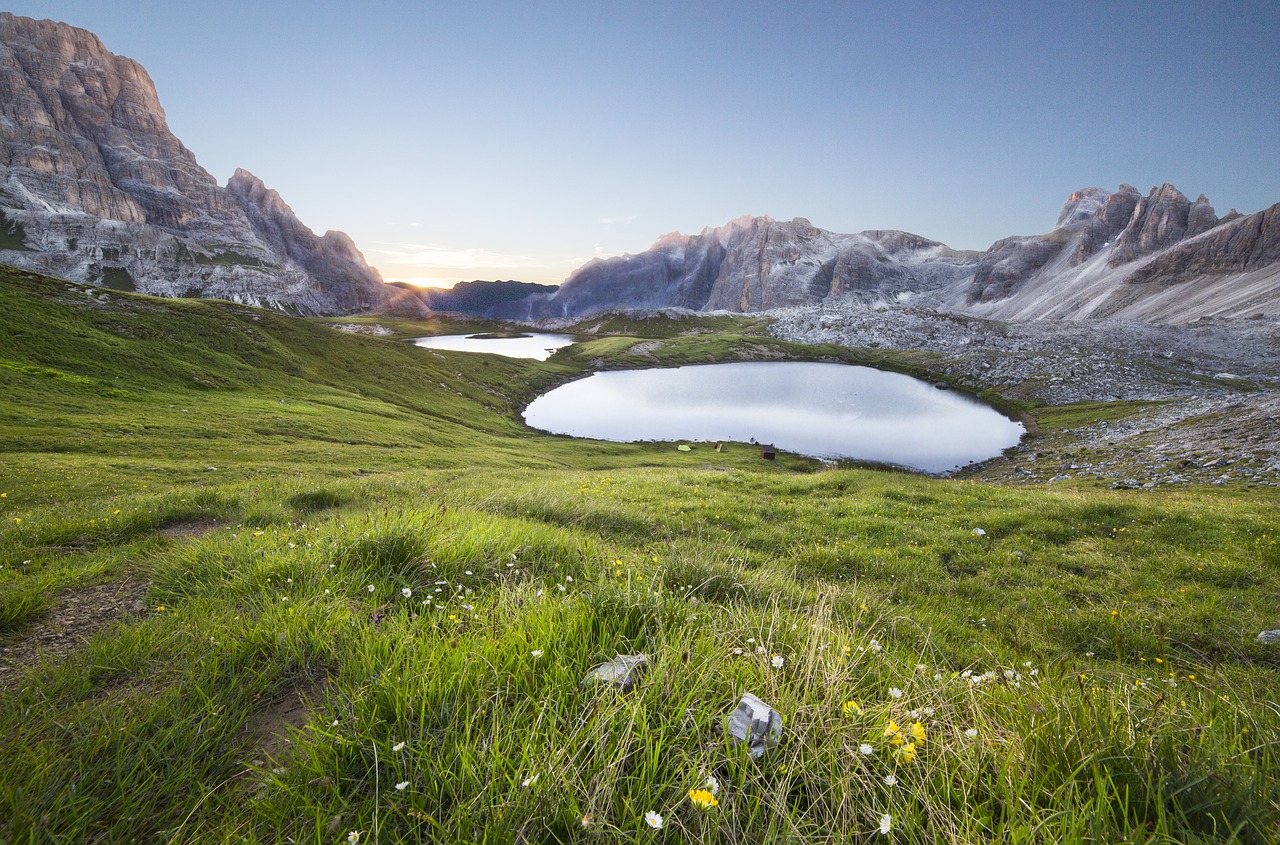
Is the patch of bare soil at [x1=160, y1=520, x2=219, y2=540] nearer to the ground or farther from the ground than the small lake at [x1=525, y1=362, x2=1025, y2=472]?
farther from the ground

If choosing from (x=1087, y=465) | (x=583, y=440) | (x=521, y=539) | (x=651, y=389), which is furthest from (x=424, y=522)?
(x=651, y=389)

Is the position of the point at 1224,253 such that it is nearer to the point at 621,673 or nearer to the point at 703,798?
the point at 621,673

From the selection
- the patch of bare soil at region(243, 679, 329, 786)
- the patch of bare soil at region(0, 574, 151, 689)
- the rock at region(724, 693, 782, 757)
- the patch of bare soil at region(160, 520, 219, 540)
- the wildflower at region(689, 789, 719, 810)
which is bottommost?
the patch of bare soil at region(160, 520, 219, 540)

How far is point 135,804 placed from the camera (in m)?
2.31

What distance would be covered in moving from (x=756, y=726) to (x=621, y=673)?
875 mm

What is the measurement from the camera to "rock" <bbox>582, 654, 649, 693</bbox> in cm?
299

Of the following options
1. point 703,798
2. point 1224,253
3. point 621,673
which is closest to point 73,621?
point 621,673

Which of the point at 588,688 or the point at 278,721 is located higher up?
the point at 588,688

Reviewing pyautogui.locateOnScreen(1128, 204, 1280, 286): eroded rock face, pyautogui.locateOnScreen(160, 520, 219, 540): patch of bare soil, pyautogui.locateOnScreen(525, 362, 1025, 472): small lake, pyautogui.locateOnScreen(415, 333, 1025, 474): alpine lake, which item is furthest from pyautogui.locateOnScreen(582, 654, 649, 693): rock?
pyautogui.locateOnScreen(1128, 204, 1280, 286): eroded rock face

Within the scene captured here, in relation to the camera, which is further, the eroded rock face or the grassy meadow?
the eroded rock face

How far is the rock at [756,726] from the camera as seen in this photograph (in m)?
2.61

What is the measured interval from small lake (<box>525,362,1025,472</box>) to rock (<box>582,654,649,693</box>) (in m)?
60.4

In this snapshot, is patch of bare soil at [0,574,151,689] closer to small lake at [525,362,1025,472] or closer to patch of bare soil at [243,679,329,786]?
patch of bare soil at [243,679,329,786]

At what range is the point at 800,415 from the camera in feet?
289
